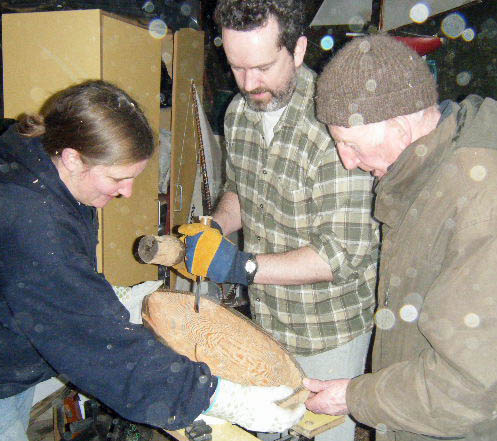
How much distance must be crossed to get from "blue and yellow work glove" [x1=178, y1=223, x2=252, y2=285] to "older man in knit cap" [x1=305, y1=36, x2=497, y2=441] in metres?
0.59

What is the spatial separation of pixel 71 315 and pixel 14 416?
2.47 ft

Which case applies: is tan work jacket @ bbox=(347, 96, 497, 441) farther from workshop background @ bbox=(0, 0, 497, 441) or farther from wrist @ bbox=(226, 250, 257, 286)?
workshop background @ bbox=(0, 0, 497, 441)

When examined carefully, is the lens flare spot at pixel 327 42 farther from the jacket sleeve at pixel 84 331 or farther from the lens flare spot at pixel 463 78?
the jacket sleeve at pixel 84 331

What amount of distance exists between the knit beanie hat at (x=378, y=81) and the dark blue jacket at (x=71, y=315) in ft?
2.78

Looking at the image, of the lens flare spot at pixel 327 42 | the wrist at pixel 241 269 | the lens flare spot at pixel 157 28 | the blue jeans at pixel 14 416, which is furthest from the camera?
the lens flare spot at pixel 327 42

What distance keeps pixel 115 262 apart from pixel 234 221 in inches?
54.6

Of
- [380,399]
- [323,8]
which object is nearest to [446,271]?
[380,399]

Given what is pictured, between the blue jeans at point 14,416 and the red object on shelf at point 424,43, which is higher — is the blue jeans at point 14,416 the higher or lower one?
the lower one

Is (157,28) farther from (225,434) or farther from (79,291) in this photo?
(225,434)

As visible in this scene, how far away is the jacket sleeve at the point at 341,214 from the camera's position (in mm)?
1661

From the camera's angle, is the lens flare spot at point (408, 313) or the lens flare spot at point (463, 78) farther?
the lens flare spot at point (463, 78)

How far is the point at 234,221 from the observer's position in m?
2.22

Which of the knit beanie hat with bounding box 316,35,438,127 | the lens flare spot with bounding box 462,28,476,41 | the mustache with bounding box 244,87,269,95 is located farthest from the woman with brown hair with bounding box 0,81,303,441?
the lens flare spot with bounding box 462,28,476,41

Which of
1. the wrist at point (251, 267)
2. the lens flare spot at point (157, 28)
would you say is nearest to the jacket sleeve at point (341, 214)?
the wrist at point (251, 267)
